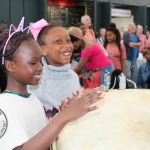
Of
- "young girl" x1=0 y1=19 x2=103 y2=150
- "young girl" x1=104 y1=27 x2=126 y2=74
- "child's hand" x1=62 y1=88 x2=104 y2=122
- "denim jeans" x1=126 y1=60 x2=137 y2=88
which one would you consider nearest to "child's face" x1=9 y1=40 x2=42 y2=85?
"young girl" x1=0 y1=19 x2=103 y2=150

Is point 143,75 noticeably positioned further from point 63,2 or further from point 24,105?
point 63,2

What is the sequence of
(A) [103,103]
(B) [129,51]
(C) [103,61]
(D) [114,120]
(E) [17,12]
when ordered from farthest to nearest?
(E) [17,12]
(B) [129,51]
(C) [103,61]
(A) [103,103]
(D) [114,120]

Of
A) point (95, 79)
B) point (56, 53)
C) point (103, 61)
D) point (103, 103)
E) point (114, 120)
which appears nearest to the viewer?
point (114, 120)

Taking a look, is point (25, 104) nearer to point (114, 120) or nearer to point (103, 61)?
point (114, 120)

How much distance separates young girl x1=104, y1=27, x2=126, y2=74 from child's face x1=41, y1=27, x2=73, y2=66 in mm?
3005

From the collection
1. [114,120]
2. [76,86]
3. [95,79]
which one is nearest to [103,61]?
[95,79]

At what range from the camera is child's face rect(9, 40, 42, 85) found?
46.4 inches

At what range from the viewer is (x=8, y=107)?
1078mm

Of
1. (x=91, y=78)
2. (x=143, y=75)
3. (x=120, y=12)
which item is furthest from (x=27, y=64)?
(x=120, y=12)

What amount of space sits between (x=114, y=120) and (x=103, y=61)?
2.24 metres

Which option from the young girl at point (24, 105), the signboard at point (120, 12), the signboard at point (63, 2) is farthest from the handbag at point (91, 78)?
the signboard at point (120, 12)

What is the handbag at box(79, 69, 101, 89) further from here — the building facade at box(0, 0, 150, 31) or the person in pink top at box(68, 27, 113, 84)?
the building facade at box(0, 0, 150, 31)

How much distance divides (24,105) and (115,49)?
3615 mm

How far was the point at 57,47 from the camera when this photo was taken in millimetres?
1679
